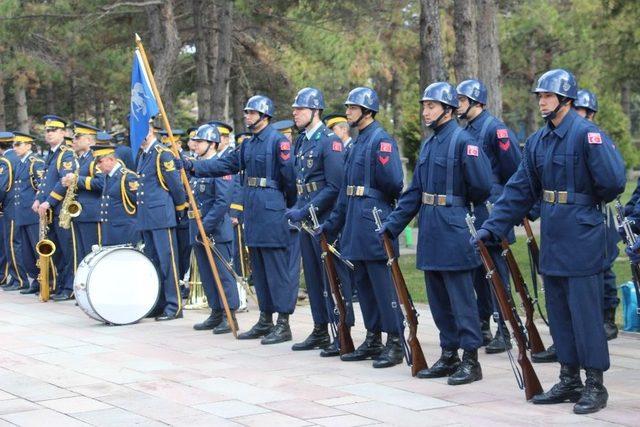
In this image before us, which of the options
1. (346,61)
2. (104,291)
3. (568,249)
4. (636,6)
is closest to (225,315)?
(104,291)

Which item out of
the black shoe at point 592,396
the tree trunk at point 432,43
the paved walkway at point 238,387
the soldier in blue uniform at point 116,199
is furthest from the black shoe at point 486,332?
the tree trunk at point 432,43

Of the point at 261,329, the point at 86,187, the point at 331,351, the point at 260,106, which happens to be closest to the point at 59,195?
the point at 86,187

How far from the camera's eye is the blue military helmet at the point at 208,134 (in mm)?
13742

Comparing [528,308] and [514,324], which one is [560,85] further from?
[528,308]

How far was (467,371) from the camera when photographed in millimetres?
9312

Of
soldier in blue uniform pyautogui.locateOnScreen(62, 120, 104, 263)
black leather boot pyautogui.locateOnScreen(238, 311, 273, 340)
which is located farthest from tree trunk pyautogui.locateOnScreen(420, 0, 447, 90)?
black leather boot pyautogui.locateOnScreen(238, 311, 273, 340)

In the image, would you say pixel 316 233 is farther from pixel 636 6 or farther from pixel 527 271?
pixel 636 6

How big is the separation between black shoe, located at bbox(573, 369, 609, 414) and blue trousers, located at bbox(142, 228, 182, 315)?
21.1ft

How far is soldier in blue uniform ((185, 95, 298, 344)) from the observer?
11719mm

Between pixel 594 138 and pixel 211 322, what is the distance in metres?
5.83

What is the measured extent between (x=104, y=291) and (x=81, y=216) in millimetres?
2994

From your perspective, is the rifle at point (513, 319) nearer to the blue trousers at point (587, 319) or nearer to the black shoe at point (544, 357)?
the blue trousers at point (587, 319)

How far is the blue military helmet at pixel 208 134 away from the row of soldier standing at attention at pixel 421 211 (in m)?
0.02

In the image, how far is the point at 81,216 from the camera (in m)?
16.0
